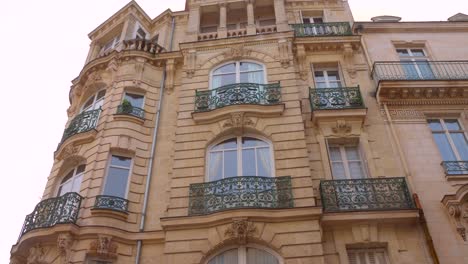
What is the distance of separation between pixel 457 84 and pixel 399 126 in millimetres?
2502

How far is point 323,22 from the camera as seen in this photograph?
1662cm

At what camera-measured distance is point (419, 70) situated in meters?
14.3

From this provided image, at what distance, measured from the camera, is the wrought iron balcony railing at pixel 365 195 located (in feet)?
34.1

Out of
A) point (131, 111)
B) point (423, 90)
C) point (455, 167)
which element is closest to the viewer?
point (455, 167)

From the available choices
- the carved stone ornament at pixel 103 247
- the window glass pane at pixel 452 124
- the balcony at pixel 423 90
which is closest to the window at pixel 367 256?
the window glass pane at pixel 452 124

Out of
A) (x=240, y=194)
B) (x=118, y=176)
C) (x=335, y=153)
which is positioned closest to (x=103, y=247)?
(x=118, y=176)

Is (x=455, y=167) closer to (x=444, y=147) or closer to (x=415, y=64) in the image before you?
(x=444, y=147)

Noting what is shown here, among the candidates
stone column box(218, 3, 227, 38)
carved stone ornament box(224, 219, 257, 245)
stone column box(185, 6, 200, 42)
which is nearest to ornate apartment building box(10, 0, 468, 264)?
carved stone ornament box(224, 219, 257, 245)

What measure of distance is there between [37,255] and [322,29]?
1255 cm

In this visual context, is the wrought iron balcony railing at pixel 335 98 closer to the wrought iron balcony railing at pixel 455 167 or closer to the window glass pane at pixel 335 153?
the window glass pane at pixel 335 153

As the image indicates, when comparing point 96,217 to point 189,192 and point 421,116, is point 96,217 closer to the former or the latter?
point 189,192

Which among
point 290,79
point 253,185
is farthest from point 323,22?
point 253,185

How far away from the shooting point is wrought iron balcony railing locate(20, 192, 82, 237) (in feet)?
34.8

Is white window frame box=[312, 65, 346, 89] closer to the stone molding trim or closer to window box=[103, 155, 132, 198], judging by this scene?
the stone molding trim
